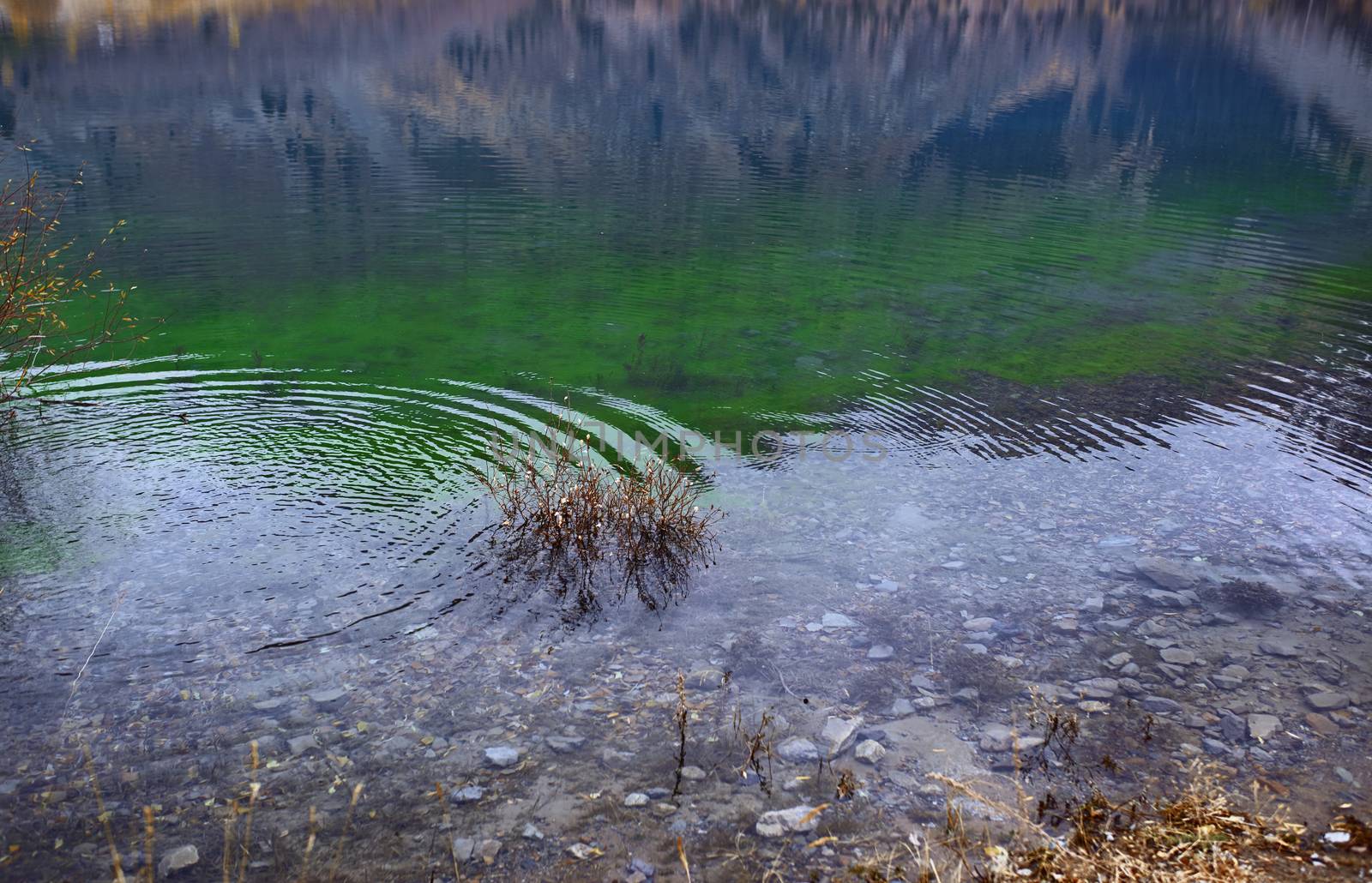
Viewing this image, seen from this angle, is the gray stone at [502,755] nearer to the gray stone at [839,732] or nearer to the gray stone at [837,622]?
the gray stone at [839,732]

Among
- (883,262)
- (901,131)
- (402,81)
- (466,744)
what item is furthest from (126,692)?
(402,81)

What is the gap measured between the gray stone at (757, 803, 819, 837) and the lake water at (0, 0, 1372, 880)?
0.08 meters

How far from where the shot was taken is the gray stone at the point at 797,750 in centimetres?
561

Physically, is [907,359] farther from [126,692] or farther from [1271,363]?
[126,692]

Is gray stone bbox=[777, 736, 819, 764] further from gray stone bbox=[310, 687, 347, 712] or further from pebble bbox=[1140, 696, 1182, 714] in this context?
gray stone bbox=[310, 687, 347, 712]

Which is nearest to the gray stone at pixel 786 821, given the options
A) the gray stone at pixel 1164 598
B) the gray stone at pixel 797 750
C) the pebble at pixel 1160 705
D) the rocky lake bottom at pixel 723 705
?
the rocky lake bottom at pixel 723 705

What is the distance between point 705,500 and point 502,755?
140 inches

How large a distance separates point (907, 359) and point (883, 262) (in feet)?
20.4

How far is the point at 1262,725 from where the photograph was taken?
19.3ft

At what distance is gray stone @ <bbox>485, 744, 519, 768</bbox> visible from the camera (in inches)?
218

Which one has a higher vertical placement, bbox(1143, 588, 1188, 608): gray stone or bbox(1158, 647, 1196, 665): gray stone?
bbox(1158, 647, 1196, 665): gray stone

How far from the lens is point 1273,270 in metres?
18.2

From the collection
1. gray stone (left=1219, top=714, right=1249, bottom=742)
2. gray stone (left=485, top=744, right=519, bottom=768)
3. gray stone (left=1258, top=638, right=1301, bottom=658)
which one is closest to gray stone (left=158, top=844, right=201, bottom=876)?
gray stone (left=485, top=744, right=519, bottom=768)

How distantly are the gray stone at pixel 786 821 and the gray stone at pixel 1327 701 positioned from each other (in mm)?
3299
